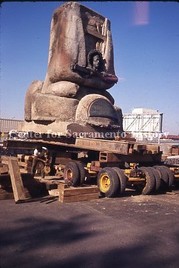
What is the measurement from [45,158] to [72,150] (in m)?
1.04

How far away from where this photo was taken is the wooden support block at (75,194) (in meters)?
6.81

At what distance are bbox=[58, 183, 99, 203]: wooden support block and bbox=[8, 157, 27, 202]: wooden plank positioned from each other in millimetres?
855

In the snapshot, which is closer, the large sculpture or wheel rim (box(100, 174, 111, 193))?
wheel rim (box(100, 174, 111, 193))

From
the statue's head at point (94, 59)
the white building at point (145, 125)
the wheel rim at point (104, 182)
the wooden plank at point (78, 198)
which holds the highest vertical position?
the statue's head at point (94, 59)

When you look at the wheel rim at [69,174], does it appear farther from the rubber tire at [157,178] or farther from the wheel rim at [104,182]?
the rubber tire at [157,178]

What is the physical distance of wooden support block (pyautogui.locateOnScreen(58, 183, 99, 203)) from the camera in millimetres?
6812

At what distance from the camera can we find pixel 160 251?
13.3ft

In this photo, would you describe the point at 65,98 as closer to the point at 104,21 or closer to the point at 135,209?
the point at 104,21

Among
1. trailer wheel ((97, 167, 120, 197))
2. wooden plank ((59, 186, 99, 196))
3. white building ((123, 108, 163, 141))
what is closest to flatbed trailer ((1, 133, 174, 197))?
trailer wheel ((97, 167, 120, 197))

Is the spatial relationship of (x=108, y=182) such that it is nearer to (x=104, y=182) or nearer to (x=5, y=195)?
(x=104, y=182)

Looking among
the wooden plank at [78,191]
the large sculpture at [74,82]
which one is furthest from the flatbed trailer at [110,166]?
the large sculpture at [74,82]

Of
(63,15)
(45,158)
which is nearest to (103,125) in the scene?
(45,158)

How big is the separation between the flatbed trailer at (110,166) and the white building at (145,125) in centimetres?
1323

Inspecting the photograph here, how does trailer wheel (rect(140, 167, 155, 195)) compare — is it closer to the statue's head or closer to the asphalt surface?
the asphalt surface
